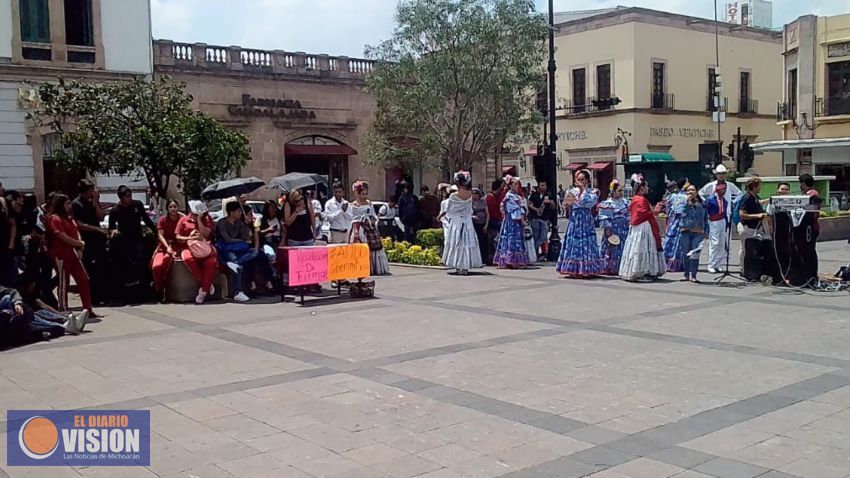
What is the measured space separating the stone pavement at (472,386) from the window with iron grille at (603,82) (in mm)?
34225

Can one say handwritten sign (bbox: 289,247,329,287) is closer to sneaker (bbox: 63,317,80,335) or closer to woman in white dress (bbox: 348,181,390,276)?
woman in white dress (bbox: 348,181,390,276)

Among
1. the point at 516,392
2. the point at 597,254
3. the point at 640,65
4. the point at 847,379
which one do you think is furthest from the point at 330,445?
the point at 640,65

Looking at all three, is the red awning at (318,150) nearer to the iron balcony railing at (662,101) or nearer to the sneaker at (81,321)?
the iron balcony railing at (662,101)

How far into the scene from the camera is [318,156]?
32.9 m

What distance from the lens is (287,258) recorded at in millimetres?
12867

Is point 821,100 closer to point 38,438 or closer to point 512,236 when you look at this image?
point 512,236

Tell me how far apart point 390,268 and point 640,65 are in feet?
99.6

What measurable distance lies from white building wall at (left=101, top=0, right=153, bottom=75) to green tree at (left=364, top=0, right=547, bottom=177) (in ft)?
31.2

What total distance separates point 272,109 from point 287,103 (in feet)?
2.16

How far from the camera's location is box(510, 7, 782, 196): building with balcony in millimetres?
44062

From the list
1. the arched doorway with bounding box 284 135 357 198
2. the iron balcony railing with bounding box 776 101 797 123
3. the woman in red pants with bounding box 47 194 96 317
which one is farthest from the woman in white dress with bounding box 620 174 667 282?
the iron balcony railing with bounding box 776 101 797 123

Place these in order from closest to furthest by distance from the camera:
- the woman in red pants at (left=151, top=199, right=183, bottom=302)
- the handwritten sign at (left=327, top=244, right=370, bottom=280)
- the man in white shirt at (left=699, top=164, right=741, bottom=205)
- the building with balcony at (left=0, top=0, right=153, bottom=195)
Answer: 1. the handwritten sign at (left=327, top=244, right=370, bottom=280)
2. the woman in red pants at (left=151, top=199, right=183, bottom=302)
3. the man in white shirt at (left=699, top=164, right=741, bottom=205)
4. the building with balcony at (left=0, top=0, right=153, bottom=195)

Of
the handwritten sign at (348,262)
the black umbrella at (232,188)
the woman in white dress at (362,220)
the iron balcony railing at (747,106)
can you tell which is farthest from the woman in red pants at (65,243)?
the iron balcony railing at (747,106)

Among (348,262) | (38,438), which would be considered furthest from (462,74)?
(38,438)
